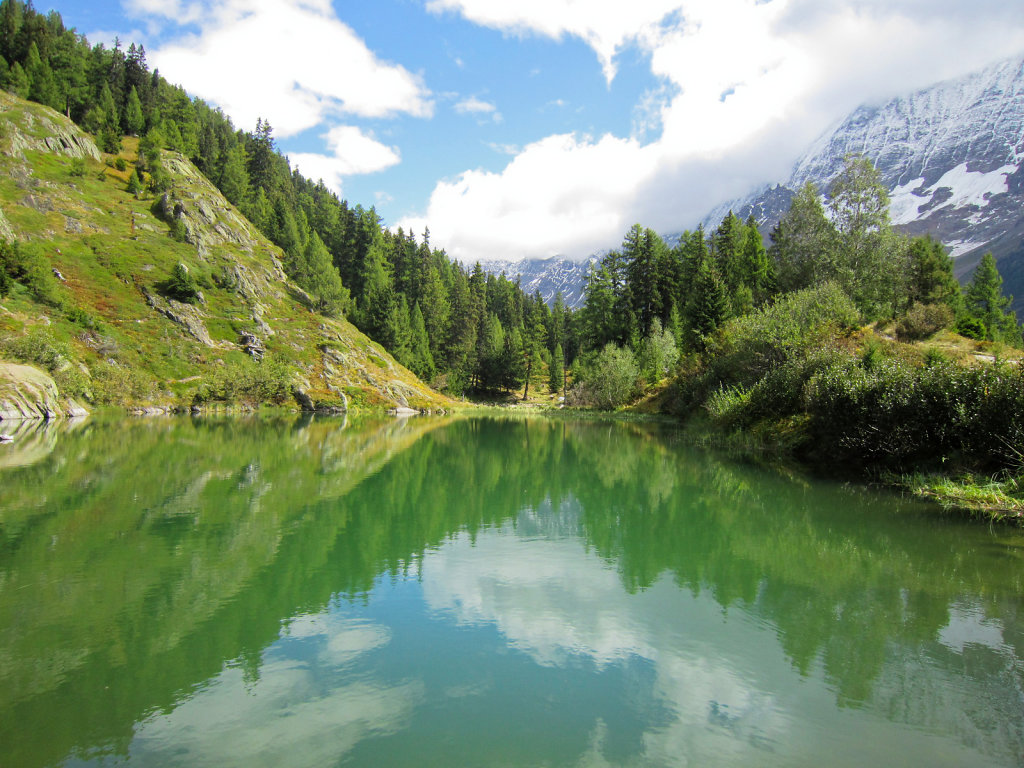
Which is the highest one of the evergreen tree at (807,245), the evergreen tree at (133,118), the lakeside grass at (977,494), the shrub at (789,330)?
the evergreen tree at (133,118)

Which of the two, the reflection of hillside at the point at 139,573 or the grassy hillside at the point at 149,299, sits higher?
the grassy hillside at the point at 149,299

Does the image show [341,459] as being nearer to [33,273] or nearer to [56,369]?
[56,369]

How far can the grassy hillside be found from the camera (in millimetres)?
55062

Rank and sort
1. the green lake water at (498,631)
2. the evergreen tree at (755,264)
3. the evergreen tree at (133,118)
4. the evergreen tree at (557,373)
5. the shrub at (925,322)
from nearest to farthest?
the green lake water at (498,631)
the shrub at (925,322)
the evergreen tree at (755,264)
the evergreen tree at (133,118)
the evergreen tree at (557,373)

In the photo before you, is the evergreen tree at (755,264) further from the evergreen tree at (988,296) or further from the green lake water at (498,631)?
the green lake water at (498,631)

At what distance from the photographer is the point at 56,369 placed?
157ft

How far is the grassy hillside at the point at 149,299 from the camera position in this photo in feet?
181

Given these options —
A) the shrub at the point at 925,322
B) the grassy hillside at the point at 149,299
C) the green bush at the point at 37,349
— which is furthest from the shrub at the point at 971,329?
the green bush at the point at 37,349

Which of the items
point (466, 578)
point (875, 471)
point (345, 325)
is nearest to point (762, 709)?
point (466, 578)

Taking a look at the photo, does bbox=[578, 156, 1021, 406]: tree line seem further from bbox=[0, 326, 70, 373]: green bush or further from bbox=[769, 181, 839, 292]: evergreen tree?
bbox=[0, 326, 70, 373]: green bush

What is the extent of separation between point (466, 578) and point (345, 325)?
3112 inches

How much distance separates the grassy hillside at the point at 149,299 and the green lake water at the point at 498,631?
44.6 m

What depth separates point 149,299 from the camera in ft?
220

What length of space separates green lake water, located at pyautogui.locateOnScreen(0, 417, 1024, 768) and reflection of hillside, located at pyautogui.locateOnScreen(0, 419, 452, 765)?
56 mm
